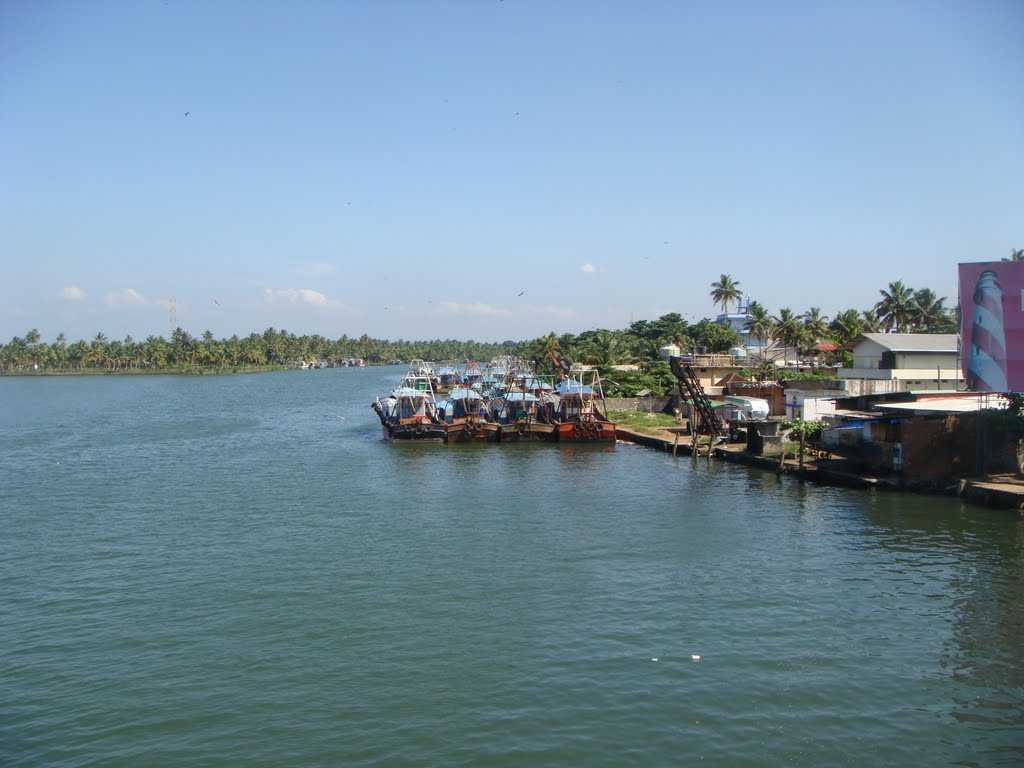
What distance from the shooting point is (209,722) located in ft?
49.6

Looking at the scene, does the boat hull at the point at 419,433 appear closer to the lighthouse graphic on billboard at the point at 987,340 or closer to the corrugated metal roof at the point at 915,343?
the corrugated metal roof at the point at 915,343

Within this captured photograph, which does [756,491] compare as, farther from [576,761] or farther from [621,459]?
[576,761]

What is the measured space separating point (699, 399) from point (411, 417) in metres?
19.7

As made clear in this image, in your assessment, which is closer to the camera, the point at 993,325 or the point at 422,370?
the point at 993,325

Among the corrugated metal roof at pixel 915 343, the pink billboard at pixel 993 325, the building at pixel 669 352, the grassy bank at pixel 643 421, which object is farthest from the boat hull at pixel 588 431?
the pink billboard at pixel 993 325

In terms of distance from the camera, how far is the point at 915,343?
2110 inches

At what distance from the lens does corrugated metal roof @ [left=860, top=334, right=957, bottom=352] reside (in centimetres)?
5259

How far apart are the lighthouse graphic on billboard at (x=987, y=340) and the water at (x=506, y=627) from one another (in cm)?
508

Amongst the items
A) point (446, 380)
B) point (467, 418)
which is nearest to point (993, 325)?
point (467, 418)

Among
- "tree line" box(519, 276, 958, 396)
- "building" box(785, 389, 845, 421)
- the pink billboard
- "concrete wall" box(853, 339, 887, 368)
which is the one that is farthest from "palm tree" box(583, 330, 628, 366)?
the pink billboard

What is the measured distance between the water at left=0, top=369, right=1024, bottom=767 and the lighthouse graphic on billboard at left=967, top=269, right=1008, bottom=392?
5085 millimetres

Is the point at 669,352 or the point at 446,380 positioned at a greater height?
the point at 669,352

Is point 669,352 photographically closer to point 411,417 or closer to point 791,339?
point 791,339

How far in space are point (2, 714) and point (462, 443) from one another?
128ft
